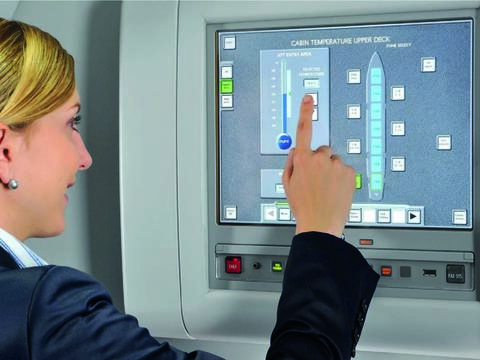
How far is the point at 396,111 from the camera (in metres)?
0.96

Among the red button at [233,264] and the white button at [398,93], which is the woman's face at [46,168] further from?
the white button at [398,93]

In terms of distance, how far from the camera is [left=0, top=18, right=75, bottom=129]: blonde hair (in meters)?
0.79

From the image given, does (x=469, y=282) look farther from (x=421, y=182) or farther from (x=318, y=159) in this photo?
(x=318, y=159)

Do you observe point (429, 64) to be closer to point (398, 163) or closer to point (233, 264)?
point (398, 163)

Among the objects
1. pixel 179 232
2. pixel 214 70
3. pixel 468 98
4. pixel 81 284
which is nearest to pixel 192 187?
pixel 179 232

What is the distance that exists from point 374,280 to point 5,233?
0.46 meters

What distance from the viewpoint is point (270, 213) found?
1018mm

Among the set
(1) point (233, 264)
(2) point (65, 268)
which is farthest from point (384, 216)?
(2) point (65, 268)

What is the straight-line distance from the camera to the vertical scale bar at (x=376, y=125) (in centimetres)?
97

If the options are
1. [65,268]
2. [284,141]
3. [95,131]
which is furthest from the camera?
[95,131]

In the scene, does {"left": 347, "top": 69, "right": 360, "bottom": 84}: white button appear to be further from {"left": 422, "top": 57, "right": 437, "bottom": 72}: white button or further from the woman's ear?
the woman's ear

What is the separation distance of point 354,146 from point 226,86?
203 mm

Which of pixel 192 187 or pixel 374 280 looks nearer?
pixel 374 280

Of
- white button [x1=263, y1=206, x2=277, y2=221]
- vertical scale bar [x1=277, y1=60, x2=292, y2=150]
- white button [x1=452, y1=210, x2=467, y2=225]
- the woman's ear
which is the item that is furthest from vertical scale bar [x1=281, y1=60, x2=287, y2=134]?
the woman's ear
